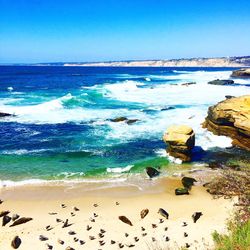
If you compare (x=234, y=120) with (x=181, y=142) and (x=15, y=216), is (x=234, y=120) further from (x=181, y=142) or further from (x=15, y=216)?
(x=15, y=216)

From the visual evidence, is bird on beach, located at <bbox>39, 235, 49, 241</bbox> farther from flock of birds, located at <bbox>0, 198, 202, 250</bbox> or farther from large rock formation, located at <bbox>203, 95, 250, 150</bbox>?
large rock formation, located at <bbox>203, 95, 250, 150</bbox>

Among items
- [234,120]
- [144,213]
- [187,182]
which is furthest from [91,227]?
[234,120]

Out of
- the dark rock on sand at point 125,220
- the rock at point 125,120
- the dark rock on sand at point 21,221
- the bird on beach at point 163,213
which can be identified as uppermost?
the dark rock on sand at point 21,221

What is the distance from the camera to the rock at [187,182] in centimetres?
1918

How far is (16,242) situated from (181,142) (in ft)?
39.6

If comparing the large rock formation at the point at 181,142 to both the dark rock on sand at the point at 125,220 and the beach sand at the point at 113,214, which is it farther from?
the dark rock on sand at the point at 125,220

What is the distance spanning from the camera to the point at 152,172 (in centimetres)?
2102

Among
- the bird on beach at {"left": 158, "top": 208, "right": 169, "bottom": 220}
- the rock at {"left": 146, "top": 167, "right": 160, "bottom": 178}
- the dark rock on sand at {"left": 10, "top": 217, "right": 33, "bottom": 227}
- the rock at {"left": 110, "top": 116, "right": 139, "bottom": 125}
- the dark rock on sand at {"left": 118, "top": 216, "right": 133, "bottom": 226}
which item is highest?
the dark rock on sand at {"left": 10, "top": 217, "right": 33, "bottom": 227}

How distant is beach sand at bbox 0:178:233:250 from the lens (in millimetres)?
13844

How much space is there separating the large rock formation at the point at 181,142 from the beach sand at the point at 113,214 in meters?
3.21

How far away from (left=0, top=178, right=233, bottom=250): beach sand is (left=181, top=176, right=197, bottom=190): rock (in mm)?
305

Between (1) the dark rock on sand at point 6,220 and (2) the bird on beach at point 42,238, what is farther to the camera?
(1) the dark rock on sand at point 6,220

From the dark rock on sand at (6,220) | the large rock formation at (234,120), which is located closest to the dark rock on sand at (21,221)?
the dark rock on sand at (6,220)

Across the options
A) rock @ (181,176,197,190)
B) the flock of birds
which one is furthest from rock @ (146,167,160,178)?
the flock of birds
